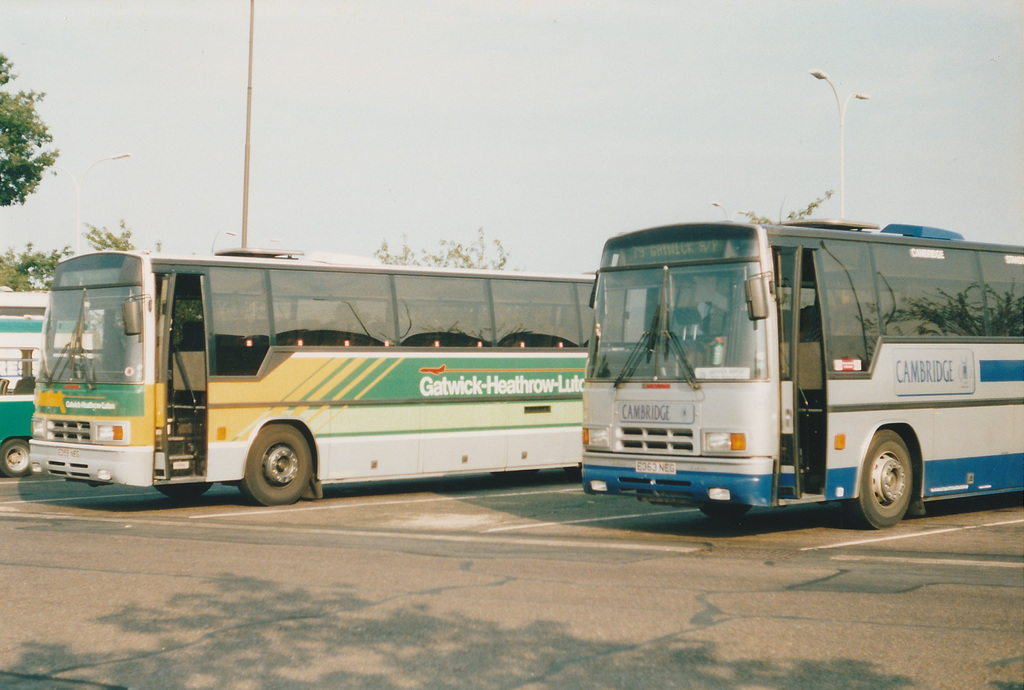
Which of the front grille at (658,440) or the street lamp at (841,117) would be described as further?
the street lamp at (841,117)

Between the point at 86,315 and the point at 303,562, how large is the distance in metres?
6.69

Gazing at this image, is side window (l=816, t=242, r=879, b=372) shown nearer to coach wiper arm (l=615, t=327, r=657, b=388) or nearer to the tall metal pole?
coach wiper arm (l=615, t=327, r=657, b=388)

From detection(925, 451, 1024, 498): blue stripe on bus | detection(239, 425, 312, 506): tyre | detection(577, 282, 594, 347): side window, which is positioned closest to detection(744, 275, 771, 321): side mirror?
detection(925, 451, 1024, 498): blue stripe on bus

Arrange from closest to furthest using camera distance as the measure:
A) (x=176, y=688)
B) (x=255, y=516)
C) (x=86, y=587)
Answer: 1. (x=176, y=688)
2. (x=86, y=587)
3. (x=255, y=516)

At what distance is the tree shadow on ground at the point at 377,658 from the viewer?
624 centimetres

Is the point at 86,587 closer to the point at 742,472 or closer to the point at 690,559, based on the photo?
the point at 690,559

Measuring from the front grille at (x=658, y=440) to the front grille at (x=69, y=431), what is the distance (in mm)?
7153

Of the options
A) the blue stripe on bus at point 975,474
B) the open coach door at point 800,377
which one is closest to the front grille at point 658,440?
the open coach door at point 800,377

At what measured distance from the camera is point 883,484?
1244 cm

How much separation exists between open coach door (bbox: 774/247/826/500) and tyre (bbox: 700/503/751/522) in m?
1.80

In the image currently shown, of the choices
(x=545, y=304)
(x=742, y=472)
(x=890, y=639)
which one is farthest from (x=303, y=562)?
(x=545, y=304)

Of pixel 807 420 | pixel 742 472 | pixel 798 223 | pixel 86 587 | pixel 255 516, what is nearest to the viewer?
pixel 86 587

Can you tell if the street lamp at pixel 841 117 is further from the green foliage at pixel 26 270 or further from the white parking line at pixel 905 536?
the green foliage at pixel 26 270

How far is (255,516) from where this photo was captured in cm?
1441
